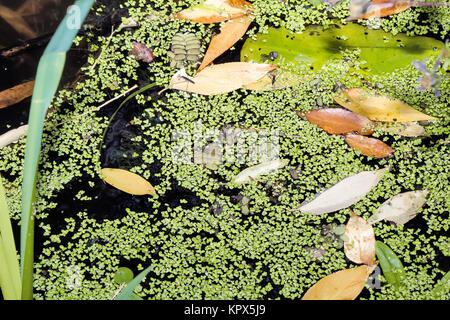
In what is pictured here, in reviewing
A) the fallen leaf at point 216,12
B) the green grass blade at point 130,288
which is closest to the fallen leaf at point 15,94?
the fallen leaf at point 216,12

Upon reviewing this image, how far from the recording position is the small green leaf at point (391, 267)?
1.14 metres

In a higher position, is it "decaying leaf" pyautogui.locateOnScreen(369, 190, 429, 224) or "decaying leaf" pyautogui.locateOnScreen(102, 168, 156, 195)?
"decaying leaf" pyautogui.locateOnScreen(102, 168, 156, 195)

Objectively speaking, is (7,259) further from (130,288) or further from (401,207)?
(401,207)

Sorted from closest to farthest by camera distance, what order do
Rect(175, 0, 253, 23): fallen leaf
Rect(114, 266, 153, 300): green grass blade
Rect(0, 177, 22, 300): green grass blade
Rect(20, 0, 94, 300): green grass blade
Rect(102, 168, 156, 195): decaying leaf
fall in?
Rect(20, 0, 94, 300): green grass blade → Rect(0, 177, 22, 300): green grass blade → Rect(114, 266, 153, 300): green grass blade → Rect(102, 168, 156, 195): decaying leaf → Rect(175, 0, 253, 23): fallen leaf

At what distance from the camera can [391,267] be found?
1145mm

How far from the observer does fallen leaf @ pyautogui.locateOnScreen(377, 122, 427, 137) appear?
122cm

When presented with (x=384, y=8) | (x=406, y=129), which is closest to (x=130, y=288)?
(x=406, y=129)

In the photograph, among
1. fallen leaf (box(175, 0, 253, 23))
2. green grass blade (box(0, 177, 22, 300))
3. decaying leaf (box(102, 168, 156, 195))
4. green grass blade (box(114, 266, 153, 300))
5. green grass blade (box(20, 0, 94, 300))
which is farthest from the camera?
fallen leaf (box(175, 0, 253, 23))

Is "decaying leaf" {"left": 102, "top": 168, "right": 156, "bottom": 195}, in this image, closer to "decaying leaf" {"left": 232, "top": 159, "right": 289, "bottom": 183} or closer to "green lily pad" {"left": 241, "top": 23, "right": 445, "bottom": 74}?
"decaying leaf" {"left": 232, "top": 159, "right": 289, "bottom": 183}

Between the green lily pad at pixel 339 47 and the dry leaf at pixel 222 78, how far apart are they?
0.03 meters

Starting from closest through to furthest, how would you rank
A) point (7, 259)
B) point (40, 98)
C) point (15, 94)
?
1. point (40, 98)
2. point (7, 259)
3. point (15, 94)

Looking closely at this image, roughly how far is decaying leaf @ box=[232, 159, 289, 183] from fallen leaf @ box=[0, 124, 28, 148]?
691 mm

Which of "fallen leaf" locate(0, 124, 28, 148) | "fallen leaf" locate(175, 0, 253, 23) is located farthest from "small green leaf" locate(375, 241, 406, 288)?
"fallen leaf" locate(0, 124, 28, 148)

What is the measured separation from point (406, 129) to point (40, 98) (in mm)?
1050
